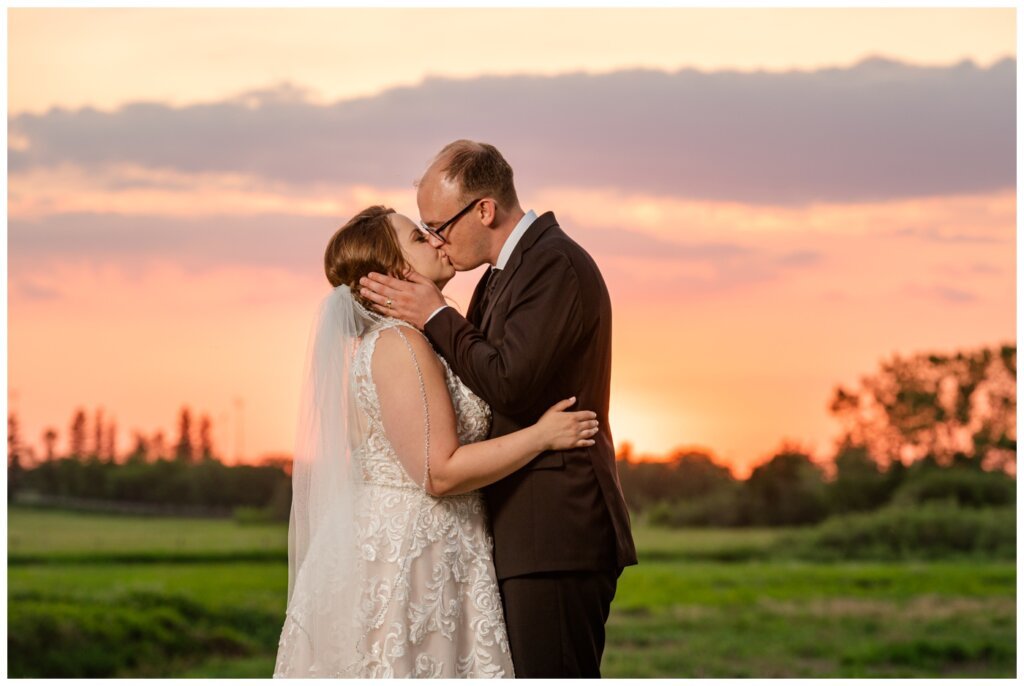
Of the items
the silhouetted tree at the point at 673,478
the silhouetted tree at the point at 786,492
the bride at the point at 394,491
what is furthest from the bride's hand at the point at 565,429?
the silhouetted tree at the point at 786,492

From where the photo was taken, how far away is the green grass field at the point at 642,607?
14039mm

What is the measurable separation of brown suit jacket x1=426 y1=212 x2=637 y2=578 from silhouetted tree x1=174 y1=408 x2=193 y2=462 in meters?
10.6

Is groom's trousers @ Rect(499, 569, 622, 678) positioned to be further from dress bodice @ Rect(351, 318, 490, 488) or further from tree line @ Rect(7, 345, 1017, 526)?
tree line @ Rect(7, 345, 1017, 526)

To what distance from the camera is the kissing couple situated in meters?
3.26

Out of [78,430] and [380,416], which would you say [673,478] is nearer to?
[78,430]

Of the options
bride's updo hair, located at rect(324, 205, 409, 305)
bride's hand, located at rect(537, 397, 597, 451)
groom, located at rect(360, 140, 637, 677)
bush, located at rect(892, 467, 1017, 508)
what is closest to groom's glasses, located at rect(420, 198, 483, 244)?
groom, located at rect(360, 140, 637, 677)

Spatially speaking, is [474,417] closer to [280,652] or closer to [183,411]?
[280,652]

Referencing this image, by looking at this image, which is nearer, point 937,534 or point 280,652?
point 280,652

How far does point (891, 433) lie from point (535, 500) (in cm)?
1341

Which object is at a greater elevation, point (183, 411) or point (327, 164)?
point (327, 164)

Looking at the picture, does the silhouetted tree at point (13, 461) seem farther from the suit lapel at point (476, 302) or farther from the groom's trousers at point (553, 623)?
the groom's trousers at point (553, 623)

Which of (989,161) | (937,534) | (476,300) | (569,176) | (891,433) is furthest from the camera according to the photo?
(937,534)

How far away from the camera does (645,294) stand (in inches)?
501

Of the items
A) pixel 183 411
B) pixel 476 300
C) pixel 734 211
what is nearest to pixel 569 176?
pixel 734 211
